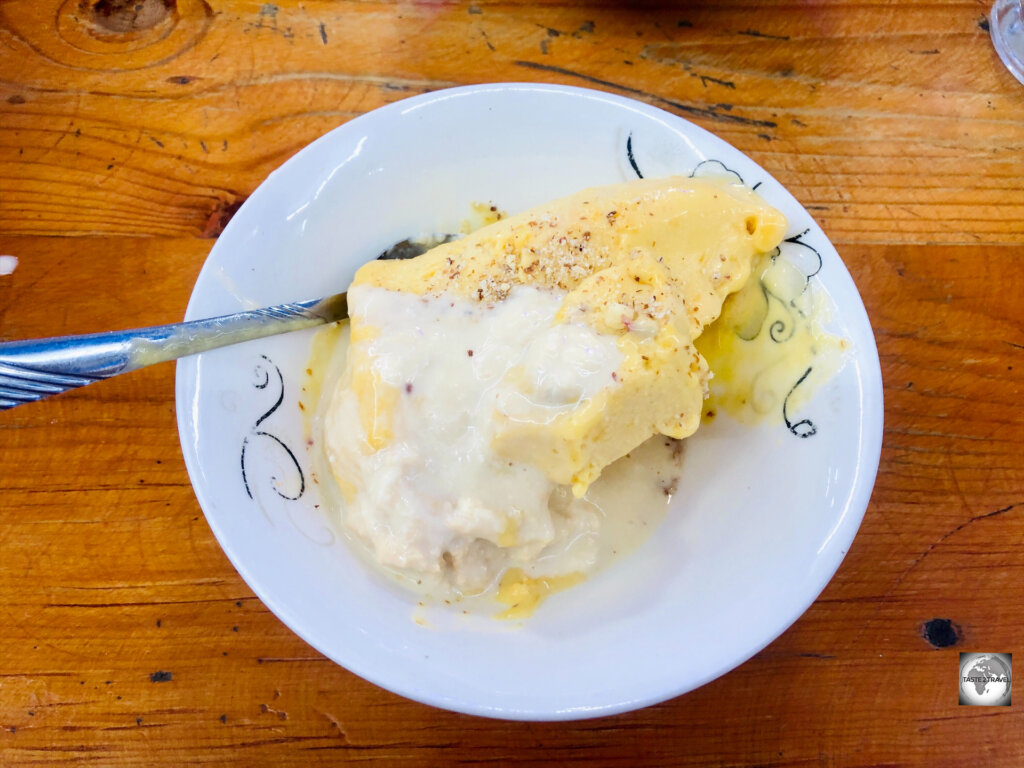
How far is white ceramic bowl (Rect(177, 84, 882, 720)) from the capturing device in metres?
1.12

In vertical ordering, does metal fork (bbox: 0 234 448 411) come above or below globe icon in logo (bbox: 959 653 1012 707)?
above

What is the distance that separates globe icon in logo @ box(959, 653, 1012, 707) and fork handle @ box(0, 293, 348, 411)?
1.56 meters

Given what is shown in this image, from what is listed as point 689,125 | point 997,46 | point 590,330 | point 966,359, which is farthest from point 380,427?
point 997,46

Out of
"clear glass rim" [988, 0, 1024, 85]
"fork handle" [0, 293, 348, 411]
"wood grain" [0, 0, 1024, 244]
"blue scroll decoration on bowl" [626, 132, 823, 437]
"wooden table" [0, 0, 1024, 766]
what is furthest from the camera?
"clear glass rim" [988, 0, 1024, 85]

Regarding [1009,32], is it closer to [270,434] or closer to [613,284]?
[613,284]

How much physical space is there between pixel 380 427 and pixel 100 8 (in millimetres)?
1418

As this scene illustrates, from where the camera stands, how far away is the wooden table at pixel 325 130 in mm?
1393

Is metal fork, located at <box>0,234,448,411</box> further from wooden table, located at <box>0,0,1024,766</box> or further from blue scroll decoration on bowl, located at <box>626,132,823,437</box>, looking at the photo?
blue scroll decoration on bowl, located at <box>626,132,823,437</box>

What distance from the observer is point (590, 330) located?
119cm

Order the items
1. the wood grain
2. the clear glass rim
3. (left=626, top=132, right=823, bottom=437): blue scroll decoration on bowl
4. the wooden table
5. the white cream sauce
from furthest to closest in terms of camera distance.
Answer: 1. the clear glass rim
2. the wood grain
3. the wooden table
4. (left=626, top=132, right=823, bottom=437): blue scroll decoration on bowl
5. the white cream sauce

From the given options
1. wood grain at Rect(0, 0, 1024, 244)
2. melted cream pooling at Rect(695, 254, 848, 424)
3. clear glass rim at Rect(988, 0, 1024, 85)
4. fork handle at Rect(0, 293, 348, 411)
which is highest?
clear glass rim at Rect(988, 0, 1024, 85)

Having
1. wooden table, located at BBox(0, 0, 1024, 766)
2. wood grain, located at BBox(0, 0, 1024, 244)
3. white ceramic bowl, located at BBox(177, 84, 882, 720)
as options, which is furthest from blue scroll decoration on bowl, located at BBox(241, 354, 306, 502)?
wood grain, located at BBox(0, 0, 1024, 244)

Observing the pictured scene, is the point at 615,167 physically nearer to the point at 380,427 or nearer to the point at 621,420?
the point at 621,420

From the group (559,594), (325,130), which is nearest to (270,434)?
(559,594)
